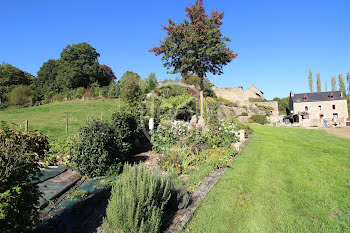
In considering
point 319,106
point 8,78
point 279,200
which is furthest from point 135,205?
point 8,78

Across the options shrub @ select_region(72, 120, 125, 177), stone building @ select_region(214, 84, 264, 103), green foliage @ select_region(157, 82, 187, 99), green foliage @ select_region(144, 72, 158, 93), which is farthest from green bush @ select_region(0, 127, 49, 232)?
stone building @ select_region(214, 84, 264, 103)

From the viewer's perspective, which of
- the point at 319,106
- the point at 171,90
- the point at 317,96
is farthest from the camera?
the point at 317,96

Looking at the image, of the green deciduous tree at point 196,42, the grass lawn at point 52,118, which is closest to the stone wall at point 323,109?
the green deciduous tree at point 196,42

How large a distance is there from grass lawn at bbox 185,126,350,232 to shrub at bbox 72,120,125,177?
10.1ft

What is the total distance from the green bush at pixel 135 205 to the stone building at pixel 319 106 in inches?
1677

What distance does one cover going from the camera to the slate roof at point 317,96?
39.9 meters

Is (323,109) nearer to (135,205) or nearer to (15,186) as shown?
(135,205)

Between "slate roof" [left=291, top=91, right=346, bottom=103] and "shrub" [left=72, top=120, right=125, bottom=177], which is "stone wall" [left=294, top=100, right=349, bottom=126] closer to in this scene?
"slate roof" [left=291, top=91, right=346, bottom=103]

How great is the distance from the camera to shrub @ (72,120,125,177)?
18.6 ft

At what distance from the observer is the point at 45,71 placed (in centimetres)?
4694

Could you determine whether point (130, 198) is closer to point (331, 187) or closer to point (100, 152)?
point (100, 152)

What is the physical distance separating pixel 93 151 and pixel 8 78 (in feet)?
157

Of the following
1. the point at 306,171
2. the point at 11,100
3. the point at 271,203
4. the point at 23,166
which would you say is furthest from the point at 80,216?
the point at 11,100

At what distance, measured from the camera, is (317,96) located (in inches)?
1636
